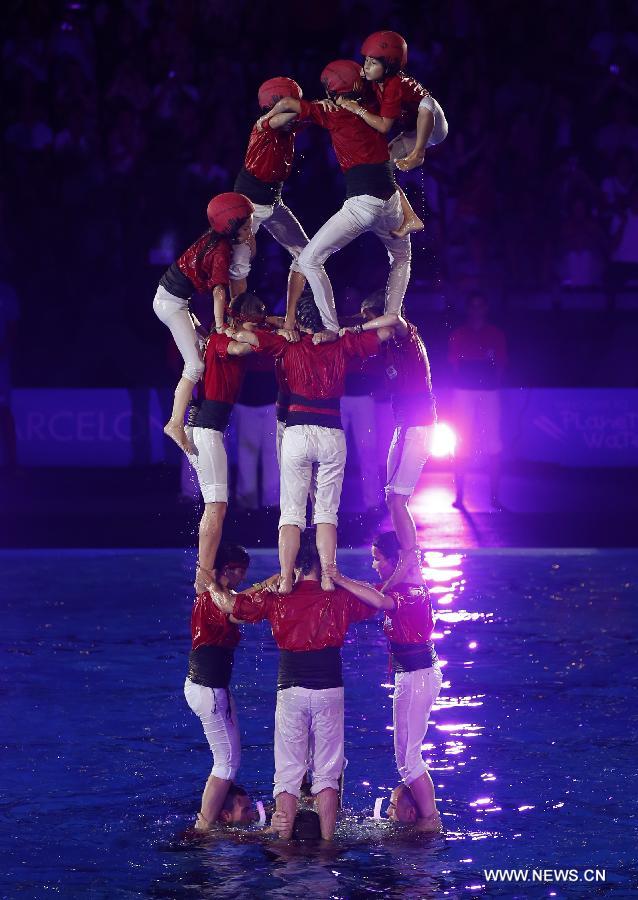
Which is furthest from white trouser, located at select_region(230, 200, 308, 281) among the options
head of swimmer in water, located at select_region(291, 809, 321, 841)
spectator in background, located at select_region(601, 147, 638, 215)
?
spectator in background, located at select_region(601, 147, 638, 215)

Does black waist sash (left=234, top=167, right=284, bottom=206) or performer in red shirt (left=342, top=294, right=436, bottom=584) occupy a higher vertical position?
black waist sash (left=234, top=167, right=284, bottom=206)

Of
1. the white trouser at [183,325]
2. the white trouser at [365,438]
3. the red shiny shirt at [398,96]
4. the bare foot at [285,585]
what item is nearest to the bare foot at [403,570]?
the bare foot at [285,585]

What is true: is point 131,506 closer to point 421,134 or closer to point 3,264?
point 3,264

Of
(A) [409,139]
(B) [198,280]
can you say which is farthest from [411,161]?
(B) [198,280]

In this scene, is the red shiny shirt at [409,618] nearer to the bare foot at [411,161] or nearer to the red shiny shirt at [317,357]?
the red shiny shirt at [317,357]

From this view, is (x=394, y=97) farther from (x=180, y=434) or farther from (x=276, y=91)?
(x=180, y=434)

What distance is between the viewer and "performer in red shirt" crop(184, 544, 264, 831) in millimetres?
7871

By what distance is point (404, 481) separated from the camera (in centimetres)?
852

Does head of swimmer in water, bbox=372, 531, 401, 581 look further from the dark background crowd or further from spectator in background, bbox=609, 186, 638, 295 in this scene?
spectator in background, bbox=609, 186, 638, 295

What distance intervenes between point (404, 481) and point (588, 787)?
1.96 m

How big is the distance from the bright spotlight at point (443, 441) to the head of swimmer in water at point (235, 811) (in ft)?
33.4

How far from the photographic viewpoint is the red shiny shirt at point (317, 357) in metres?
7.94

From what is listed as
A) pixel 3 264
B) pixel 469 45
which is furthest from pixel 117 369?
pixel 469 45

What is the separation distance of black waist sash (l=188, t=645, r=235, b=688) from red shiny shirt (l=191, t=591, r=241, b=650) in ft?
0.10
